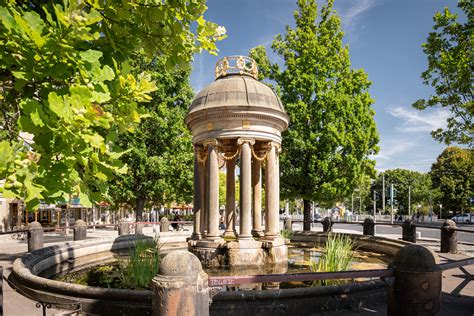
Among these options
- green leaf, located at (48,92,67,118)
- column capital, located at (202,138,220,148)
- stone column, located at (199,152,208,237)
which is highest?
column capital, located at (202,138,220,148)

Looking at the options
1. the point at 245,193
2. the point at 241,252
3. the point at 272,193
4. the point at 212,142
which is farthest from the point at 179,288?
the point at 272,193

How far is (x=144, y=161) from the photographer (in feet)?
75.6

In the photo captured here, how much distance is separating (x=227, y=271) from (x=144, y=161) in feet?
49.3

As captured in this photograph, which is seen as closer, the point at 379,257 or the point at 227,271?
the point at 227,271

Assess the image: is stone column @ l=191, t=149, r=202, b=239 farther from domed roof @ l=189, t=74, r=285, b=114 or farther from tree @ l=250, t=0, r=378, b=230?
tree @ l=250, t=0, r=378, b=230

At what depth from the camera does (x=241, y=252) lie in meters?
10.3

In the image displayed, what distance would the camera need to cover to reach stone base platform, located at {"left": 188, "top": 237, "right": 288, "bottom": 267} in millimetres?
10258

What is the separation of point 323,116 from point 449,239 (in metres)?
10.0

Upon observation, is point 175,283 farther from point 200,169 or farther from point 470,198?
point 470,198

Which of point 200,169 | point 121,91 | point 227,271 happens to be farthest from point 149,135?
point 121,91

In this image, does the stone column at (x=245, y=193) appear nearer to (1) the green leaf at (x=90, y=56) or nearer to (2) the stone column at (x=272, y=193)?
(2) the stone column at (x=272, y=193)

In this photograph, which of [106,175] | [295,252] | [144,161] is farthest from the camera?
[144,161]

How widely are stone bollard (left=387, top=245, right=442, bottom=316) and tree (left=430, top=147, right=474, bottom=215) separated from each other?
67410 millimetres

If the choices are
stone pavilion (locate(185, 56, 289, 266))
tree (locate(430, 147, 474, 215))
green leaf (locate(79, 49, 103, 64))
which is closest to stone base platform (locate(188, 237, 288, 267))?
stone pavilion (locate(185, 56, 289, 266))
